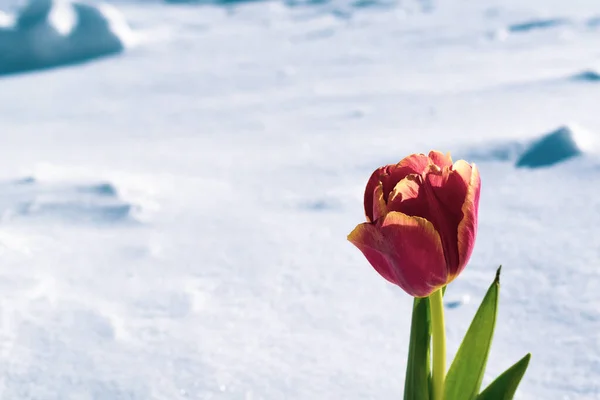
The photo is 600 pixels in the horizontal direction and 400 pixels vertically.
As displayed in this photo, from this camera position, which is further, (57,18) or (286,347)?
(57,18)

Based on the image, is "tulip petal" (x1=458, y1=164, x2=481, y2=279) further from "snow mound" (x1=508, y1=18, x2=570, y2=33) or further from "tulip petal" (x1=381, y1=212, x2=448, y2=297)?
"snow mound" (x1=508, y1=18, x2=570, y2=33)

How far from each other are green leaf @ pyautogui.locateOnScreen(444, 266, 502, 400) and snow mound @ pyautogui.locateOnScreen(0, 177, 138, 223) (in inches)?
46.9

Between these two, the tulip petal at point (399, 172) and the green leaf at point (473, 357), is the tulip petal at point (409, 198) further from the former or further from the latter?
the green leaf at point (473, 357)

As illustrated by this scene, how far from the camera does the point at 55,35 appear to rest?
3496 mm

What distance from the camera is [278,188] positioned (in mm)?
1937

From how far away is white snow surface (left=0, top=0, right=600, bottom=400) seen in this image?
112cm

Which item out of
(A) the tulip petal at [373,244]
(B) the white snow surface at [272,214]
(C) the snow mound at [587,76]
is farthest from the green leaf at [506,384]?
(C) the snow mound at [587,76]

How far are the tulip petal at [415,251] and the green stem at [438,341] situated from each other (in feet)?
0.09

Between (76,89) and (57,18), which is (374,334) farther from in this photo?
(57,18)

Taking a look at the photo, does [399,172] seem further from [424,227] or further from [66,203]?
[66,203]

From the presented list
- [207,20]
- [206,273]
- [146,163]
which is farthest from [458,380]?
[207,20]

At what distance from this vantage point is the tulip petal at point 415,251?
1.94 feet

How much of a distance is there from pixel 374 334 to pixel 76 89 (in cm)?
230

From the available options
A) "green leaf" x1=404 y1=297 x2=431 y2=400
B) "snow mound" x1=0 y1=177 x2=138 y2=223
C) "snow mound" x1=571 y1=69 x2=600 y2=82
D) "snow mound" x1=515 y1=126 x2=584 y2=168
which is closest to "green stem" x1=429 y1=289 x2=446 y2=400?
"green leaf" x1=404 y1=297 x2=431 y2=400
